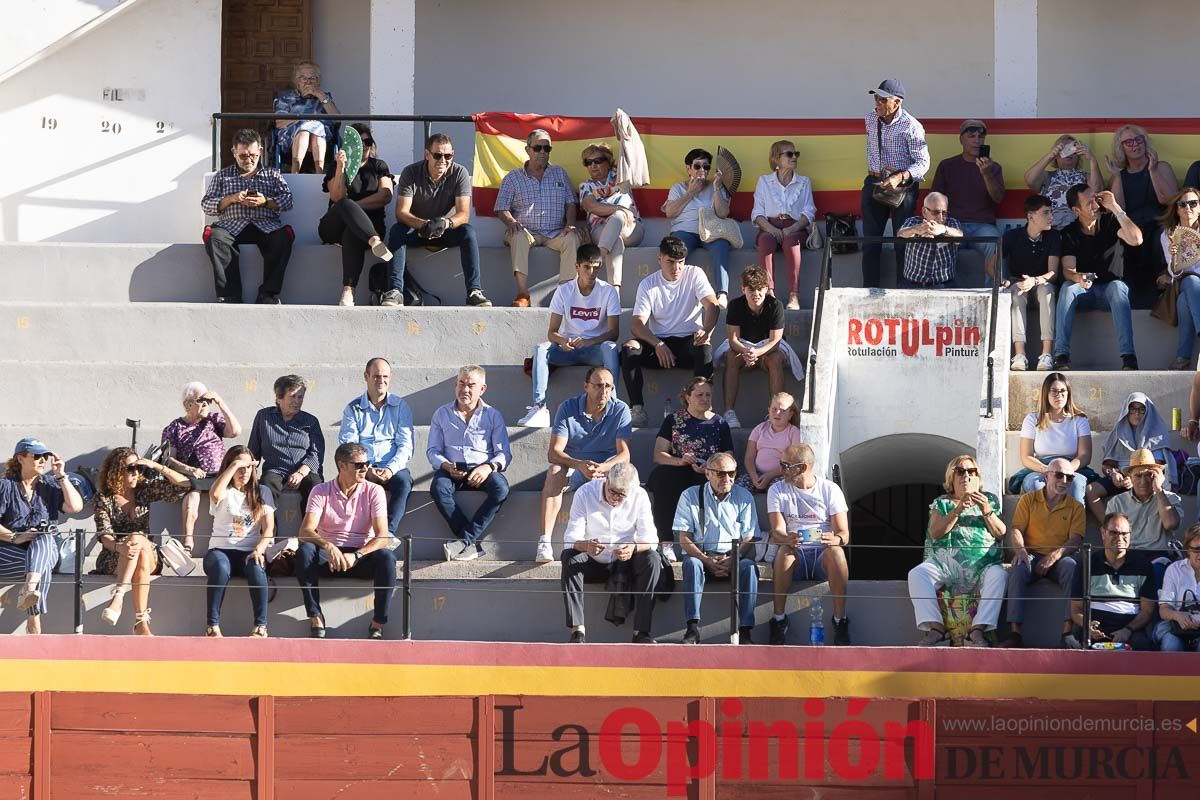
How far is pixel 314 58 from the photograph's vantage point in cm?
1720

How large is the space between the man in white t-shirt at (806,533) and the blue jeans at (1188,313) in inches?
126

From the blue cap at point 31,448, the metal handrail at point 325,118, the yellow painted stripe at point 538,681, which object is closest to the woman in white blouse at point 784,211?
the metal handrail at point 325,118

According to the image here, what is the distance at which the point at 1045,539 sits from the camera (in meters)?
11.3

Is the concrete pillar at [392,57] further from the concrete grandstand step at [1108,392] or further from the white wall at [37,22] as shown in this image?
the concrete grandstand step at [1108,392]

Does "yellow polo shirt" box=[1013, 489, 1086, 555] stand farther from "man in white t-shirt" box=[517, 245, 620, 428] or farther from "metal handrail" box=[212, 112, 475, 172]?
"metal handrail" box=[212, 112, 475, 172]

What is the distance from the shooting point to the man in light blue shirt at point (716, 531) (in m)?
11.2

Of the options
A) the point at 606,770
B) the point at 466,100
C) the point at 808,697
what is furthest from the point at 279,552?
the point at 466,100

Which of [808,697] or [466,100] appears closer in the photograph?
[808,697]

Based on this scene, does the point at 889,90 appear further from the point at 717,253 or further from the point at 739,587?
the point at 739,587

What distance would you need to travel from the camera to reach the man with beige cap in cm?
1466

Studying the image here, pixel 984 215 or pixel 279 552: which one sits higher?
pixel 984 215

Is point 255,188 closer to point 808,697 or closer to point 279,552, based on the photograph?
point 279,552

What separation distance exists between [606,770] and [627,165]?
5.39m

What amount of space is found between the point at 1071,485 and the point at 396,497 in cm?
388
